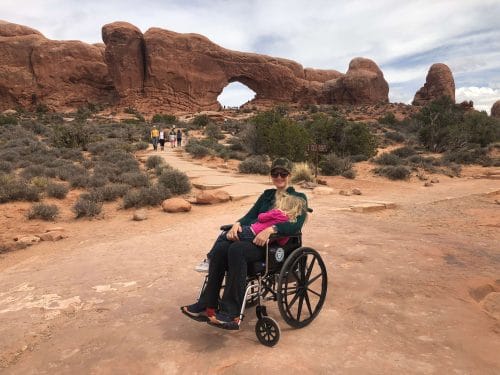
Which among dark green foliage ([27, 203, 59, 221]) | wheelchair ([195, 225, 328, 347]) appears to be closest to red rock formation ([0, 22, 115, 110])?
dark green foliage ([27, 203, 59, 221])

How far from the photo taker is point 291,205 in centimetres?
320

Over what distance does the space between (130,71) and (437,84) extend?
43447mm

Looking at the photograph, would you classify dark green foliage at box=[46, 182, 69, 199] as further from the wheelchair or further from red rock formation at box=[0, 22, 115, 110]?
red rock formation at box=[0, 22, 115, 110]

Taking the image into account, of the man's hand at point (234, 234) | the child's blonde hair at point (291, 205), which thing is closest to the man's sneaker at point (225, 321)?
the man's hand at point (234, 234)

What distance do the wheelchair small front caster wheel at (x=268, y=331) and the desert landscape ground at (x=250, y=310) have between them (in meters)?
0.06

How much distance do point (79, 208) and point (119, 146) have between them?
12949 mm

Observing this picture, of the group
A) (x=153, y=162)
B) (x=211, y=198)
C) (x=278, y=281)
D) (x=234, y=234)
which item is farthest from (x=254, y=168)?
(x=278, y=281)

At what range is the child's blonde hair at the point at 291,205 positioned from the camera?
3.16 metres

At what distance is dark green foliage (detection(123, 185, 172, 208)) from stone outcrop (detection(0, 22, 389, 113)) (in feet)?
138

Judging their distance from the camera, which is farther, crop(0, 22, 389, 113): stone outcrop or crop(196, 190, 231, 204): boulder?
crop(0, 22, 389, 113): stone outcrop

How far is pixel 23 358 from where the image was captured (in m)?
2.84

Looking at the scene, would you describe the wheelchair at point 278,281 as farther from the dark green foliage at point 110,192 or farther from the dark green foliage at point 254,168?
the dark green foliage at point 254,168

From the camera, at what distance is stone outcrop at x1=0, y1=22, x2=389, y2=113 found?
4916cm

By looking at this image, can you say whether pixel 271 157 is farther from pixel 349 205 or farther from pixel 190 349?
pixel 190 349
